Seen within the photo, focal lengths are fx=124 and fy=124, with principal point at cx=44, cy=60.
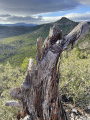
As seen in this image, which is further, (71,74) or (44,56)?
(71,74)

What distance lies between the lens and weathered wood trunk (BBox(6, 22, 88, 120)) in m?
6.15

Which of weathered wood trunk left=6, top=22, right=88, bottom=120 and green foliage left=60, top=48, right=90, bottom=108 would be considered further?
green foliage left=60, top=48, right=90, bottom=108

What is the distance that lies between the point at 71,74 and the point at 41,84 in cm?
1021

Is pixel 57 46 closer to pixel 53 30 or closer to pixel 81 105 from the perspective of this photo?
pixel 53 30

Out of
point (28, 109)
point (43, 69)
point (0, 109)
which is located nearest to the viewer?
point (43, 69)

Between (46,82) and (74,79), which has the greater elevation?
(46,82)

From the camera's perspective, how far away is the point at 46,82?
22.2ft

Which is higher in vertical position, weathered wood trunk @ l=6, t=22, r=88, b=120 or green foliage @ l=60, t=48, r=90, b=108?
weathered wood trunk @ l=6, t=22, r=88, b=120

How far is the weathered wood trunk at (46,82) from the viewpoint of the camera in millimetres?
6152

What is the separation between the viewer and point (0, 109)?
14.2m

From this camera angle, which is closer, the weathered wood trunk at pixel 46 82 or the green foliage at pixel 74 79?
the weathered wood trunk at pixel 46 82

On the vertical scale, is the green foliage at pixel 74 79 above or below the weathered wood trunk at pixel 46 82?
below

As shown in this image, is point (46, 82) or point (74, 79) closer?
point (46, 82)

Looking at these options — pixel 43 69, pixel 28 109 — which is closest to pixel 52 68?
pixel 43 69
